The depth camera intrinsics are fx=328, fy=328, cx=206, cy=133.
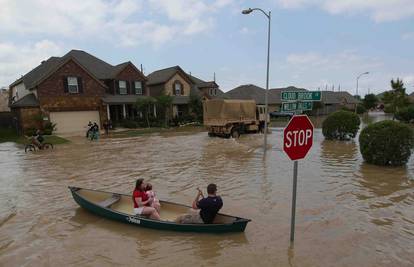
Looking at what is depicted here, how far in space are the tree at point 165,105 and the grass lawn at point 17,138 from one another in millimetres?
12337

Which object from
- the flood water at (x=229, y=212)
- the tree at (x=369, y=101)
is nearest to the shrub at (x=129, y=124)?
the flood water at (x=229, y=212)

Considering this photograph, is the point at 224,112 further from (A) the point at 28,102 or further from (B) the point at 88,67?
(B) the point at 88,67

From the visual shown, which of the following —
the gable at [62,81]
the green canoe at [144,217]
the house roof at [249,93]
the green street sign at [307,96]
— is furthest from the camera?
the house roof at [249,93]

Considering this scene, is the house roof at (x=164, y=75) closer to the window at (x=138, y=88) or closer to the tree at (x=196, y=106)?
the tree at (x=196, y=106)

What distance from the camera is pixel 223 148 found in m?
22.1

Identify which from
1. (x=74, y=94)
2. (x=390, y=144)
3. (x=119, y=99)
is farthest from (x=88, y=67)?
(x=390, y=144)

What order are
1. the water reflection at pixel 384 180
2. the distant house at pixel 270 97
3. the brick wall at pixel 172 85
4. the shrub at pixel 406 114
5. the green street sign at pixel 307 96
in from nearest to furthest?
the green street sign at pixel 307 96 < the water reflection at pixel 384 180 < the shrub at pixel 406 114 < the brick wall at pixel 172 85 < the distant house at pixel 270 97

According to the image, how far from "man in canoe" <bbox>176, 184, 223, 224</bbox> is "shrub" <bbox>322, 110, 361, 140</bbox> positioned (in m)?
20.9

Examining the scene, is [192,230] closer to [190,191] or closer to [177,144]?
[190,191]

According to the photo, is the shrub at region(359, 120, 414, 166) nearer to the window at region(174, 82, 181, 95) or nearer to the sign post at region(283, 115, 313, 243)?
the sign post at region(283, 115, 313, 243)

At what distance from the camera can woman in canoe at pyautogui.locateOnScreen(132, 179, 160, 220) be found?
841cm

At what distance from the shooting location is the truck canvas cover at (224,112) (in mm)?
28000

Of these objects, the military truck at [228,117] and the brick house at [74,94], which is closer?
the military truck at [228,117]

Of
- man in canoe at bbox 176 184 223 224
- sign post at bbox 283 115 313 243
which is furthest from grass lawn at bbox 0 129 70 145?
sign post at bbox 283 115 313 243
